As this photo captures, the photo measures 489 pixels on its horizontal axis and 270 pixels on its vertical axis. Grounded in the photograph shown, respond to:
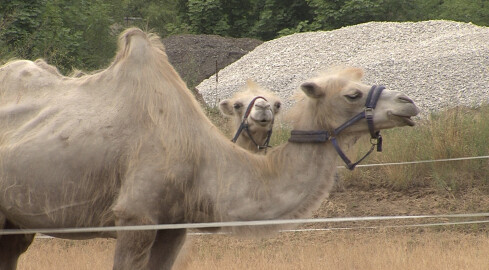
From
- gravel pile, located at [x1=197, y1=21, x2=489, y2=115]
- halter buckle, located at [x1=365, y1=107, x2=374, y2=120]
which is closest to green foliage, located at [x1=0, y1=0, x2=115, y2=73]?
gravel pile, located at [x1=197, y1=21, x2=489, y2=115]

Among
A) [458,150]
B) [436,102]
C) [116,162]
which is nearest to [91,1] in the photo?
[436,102]

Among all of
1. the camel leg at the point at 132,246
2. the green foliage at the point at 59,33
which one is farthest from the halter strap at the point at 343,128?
the green foliage at the point at 59,33

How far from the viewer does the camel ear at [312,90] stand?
620 cm

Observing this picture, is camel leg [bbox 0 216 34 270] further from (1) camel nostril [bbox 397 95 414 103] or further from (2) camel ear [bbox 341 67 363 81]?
(1) camel nostril [bbox 397 95 414 103]

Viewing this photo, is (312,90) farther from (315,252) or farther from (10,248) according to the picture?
(315,252)

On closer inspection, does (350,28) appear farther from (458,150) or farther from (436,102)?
(458,150)

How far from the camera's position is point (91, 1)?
31734 mm

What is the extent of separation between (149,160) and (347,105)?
4.84 feet

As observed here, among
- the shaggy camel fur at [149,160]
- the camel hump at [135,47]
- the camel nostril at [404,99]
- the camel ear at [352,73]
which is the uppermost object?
the camel hump at [135,47]

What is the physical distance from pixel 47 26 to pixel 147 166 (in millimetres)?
18233

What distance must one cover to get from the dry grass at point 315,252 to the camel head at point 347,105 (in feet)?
5.55

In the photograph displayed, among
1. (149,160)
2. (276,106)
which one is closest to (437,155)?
(276,106)

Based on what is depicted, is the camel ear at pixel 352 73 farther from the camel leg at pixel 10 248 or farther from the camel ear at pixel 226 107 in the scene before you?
the camel ear at pixel 226 107

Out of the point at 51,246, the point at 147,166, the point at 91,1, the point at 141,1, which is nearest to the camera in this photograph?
the point at 147,166
